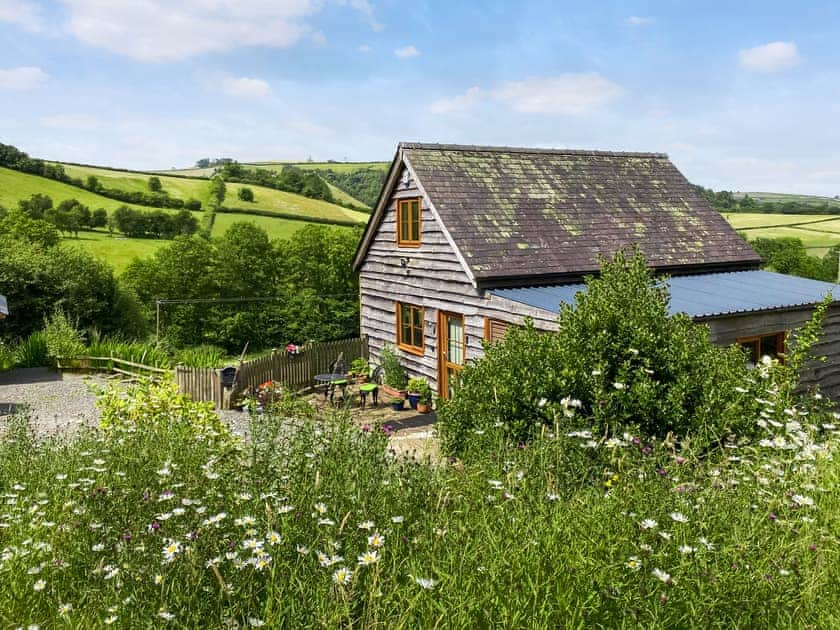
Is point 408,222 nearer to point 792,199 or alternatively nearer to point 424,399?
point 424,399

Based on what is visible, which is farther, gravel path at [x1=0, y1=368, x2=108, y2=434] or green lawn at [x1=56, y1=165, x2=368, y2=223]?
green lawn at [x1=56, y1=165, x2=368, y2=223]

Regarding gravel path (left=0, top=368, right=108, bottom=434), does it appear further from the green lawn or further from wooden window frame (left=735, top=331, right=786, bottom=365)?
the green lawn

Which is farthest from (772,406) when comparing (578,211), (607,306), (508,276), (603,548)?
(578,211)

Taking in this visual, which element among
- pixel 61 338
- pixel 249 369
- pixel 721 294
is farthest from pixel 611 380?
pixel 61 338

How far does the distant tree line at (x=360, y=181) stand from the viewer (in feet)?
271

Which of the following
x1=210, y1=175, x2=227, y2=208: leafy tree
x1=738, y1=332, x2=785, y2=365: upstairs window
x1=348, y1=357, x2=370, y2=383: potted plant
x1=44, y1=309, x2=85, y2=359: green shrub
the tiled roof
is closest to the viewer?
x1=738, y1=332, x2=785, y2=365: upstairs window

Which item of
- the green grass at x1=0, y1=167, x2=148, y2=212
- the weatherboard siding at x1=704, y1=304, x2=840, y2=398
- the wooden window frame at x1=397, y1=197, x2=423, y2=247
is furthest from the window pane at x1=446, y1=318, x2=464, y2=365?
the green grass at x1=0, y1=167, x2=148, y2=212

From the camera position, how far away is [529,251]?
1503 cm

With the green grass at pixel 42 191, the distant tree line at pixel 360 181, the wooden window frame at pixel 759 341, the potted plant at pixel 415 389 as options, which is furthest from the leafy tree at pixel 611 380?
the distant tree line at pixel 360 181

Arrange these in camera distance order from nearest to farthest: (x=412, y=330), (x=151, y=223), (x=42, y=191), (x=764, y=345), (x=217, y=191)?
(x=764, y=345), (x=412, y=330), (x=151, y=223), (x=42, y=191), (x=217, y=191)

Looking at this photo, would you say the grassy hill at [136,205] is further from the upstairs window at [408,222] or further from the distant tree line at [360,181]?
the upstairs window at [408,222]

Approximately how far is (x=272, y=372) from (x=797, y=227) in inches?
2116

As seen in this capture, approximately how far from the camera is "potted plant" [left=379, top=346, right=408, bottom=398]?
1761 cm

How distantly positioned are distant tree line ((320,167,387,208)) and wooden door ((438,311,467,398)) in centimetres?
6332
